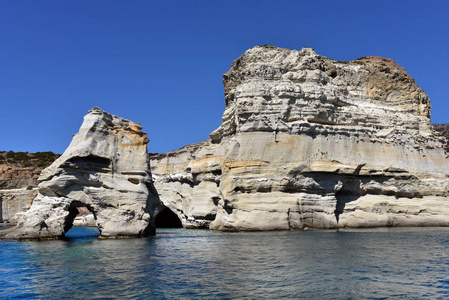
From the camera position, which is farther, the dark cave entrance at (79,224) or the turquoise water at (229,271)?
the dark cave entrance at (79,224)

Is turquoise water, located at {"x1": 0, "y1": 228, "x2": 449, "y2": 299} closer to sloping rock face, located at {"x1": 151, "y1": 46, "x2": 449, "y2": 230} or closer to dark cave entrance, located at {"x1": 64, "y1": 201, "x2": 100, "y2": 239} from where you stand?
dark cave entrance, located at {"x1": 64, "y1": 201, "x2": 100, "y2": 239}

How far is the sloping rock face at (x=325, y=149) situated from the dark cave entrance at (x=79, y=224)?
380 inches

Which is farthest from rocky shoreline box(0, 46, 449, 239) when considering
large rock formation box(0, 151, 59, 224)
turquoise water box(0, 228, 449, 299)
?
large rock formation box(0, 151, 59, 224)

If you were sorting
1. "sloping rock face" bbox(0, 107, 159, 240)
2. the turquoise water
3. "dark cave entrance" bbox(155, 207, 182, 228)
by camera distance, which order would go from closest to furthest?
the turquoise water
"sloping rock face" bbox(0, 107, 159, 240)
"dark cave entrance" bbox(155, 207, 182, 228)

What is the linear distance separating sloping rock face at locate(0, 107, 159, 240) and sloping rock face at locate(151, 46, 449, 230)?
8.13 metres

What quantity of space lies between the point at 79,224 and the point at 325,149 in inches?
1210

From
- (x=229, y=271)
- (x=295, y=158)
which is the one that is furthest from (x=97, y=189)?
(x=295, y=158)

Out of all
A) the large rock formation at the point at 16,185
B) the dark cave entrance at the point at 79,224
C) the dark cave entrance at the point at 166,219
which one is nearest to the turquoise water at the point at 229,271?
the dark cave entrance at the point at 79,224

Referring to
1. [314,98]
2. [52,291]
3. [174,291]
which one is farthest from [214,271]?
[314,98]

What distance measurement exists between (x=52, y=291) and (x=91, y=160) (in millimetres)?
12245

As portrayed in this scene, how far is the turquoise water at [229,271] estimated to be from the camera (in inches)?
355

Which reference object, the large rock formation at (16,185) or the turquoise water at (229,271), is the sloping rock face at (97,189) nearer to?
the turquoise water at (229,271)

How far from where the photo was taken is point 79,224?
45.7 m

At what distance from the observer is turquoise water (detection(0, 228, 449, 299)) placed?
355 inches
